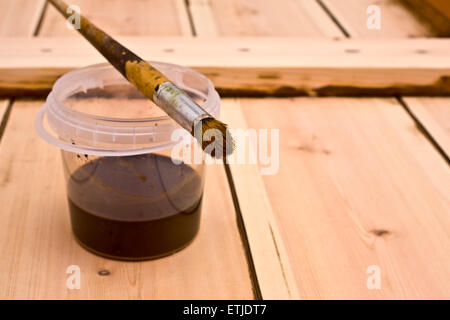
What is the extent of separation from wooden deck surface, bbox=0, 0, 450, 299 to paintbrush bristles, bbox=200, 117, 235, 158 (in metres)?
0.21

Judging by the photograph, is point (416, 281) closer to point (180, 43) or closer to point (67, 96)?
point (67, 96)

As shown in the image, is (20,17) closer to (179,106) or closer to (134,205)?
(134,205)

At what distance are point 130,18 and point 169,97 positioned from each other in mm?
999

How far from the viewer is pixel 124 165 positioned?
2.41 ft

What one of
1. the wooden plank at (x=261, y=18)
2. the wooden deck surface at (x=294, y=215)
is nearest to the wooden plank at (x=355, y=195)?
the wooden deck surface at (x=294, y=215)

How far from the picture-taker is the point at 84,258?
2.37 ft

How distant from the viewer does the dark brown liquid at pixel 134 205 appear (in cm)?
70

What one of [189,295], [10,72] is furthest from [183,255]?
[10,72]

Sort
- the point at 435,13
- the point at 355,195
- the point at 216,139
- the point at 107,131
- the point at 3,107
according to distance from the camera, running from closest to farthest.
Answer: the point at 216,139
the point at 107,131
the point at 355,195
the point at 3,107
the point at 435,13

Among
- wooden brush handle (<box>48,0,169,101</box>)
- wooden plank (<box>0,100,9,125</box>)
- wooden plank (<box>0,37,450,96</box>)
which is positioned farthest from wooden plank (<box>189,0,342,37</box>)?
wooden brush handle (<box>48,0,169,101</box>)

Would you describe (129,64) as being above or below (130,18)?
above

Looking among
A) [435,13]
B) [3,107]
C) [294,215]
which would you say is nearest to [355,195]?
[294,215]
